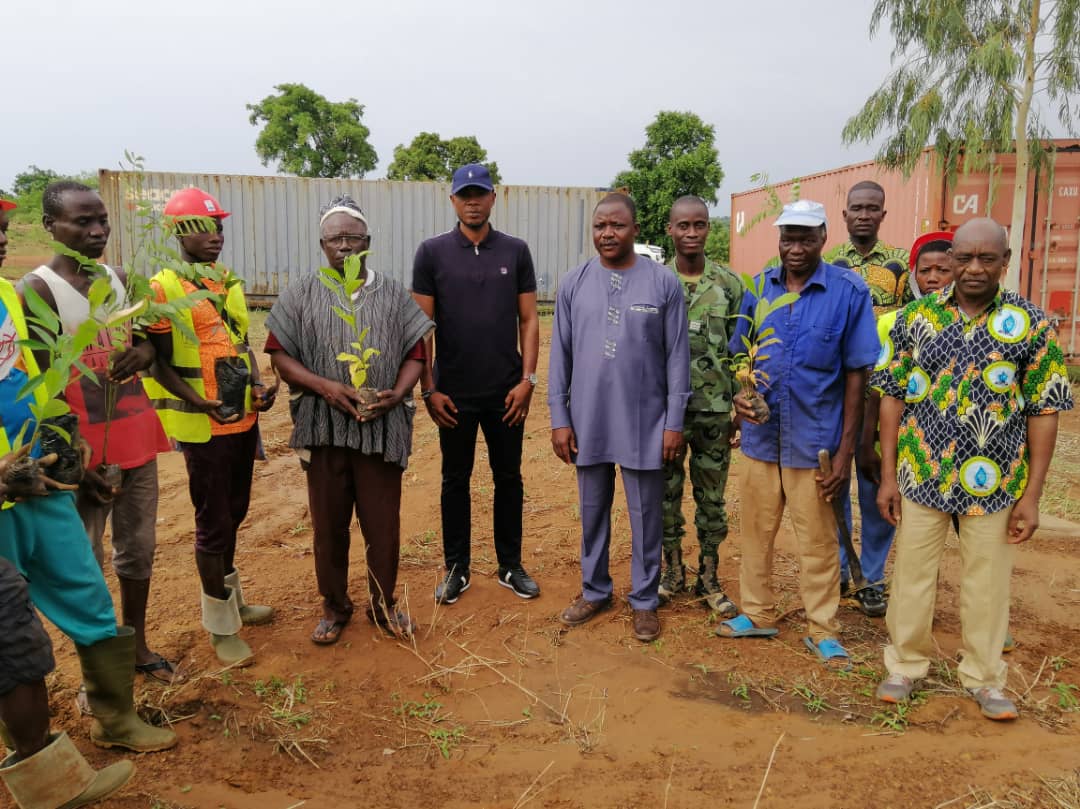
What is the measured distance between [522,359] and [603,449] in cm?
72

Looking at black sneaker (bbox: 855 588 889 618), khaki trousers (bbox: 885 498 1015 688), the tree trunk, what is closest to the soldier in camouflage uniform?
black sneaker (bbox: 855 588 889 618)

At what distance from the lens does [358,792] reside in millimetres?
2520

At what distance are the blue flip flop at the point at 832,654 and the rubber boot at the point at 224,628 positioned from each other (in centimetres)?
249

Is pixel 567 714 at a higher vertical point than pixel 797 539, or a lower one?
lower

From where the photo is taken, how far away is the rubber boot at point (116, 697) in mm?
2562

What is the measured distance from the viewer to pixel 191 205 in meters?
3.35

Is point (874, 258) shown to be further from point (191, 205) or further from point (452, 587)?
point (191, 205)

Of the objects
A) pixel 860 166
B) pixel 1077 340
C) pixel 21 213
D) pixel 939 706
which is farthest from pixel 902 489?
pixel 21 213

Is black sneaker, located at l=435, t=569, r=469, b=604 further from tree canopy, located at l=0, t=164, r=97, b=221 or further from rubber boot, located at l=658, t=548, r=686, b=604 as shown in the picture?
tree canopy, located at l=0, t=164, r=97, b=221

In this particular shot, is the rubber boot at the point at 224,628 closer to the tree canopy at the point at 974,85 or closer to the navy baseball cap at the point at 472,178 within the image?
the navy baseball cap at the point at 472,178

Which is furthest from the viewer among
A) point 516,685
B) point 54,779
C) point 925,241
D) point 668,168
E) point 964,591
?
point 668,168

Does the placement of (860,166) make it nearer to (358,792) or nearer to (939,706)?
(939,706)

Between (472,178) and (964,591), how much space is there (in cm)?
281

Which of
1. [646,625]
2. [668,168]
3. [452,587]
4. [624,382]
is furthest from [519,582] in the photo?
[668,168]
